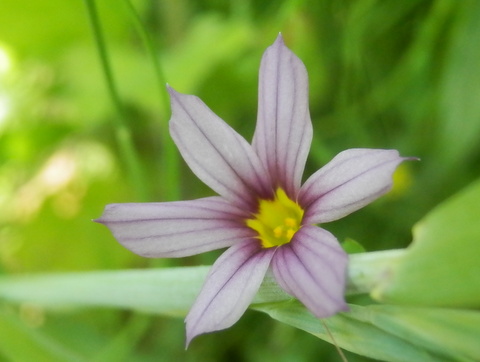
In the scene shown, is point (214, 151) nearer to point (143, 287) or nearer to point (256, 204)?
point (256, 204)

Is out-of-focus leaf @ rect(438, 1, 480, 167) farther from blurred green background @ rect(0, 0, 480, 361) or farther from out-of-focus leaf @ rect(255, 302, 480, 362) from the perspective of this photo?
out-of-focus leaf @ rect(255, 302, 480, 362)

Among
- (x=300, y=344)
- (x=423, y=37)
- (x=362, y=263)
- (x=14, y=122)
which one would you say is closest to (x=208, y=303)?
(x=362, y=263)

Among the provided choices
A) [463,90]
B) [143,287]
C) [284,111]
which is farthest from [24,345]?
[463,90]

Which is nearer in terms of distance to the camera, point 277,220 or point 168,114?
point 277,220

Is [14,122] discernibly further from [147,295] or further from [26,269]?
[147,295]

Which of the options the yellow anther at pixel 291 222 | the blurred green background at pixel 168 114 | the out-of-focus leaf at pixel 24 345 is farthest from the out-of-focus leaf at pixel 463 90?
the out-of-focus leaf at pixel 24 345

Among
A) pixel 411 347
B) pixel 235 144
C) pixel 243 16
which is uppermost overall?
pixel 243 16
